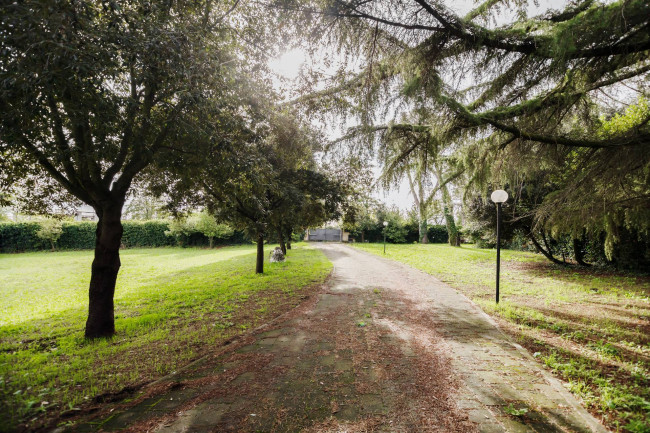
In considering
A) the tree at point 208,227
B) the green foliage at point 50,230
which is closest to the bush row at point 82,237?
the green foliage at point 50,230

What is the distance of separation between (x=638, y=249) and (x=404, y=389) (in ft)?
42.6

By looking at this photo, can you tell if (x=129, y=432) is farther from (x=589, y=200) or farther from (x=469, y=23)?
(x=589, y=200)

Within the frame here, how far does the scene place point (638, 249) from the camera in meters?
9.98

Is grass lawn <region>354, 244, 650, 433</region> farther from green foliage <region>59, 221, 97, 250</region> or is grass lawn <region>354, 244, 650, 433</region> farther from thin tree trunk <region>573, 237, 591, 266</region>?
green foliage <region>59, 221, 97, 250</region>

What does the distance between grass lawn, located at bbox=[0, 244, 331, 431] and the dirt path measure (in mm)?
562

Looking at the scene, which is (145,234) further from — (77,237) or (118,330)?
(118,330)

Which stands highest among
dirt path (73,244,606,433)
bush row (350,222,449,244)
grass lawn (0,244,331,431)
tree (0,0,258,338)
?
tree (0,0,258,338)

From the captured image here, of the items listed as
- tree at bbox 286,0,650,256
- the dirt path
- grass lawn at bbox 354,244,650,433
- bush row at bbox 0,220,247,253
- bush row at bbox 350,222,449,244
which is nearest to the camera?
the dirt path

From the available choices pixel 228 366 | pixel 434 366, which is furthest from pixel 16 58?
pixel 434 366

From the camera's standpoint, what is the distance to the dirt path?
2.43 metres

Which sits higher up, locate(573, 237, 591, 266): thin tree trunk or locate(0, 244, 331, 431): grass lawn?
locate(573, 237, 591, 266): thin tree trunk

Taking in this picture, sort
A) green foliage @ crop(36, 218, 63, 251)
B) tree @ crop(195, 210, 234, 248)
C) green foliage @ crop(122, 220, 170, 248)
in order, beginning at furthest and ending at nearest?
green foliage @ crop(122, 220, 170, 248) → tree @ crop(195, 210, 234, 248) → green foliage @ crop(36, 218, 63, 251)

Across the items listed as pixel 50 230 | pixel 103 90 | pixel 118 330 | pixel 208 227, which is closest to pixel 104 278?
pixel 118 330

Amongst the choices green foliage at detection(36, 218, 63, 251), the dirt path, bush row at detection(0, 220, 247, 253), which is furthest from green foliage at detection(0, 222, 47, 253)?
the dirt path
